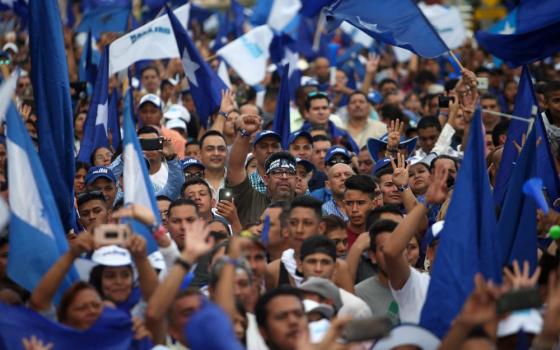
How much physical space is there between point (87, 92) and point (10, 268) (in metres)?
7.88

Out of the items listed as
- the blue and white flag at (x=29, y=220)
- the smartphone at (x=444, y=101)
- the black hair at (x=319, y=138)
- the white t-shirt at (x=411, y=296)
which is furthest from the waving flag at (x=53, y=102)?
the smartphone at (x=444, y=101)

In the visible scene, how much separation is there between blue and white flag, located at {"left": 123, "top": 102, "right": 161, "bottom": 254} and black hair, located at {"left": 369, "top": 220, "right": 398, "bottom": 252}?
56.5 inches

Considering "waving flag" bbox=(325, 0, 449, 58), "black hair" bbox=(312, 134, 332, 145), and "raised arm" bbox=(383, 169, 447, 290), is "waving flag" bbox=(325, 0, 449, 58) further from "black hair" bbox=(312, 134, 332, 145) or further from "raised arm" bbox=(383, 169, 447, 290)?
"raised arm" bbox=(383, 169, 447, 290)

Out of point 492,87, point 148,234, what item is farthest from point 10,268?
point 492,87

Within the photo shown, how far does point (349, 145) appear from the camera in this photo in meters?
14.1

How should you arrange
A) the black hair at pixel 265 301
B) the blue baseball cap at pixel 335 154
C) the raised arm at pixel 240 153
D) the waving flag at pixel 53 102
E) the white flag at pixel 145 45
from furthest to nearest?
the white flag at pixel 145 45, the blue baseball cap at pixel 335 154, the raised arm at pixel 240 153, the waving flag at pixel 53 102, the black hair at pixel 265 301

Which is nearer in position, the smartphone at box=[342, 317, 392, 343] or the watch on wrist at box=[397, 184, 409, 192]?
the smartphone at box=[342, 317, 392, 343]

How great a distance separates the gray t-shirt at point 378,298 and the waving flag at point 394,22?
2.65 meters

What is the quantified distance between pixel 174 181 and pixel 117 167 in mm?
657

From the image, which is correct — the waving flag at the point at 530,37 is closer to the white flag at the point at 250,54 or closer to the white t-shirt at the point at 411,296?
the white t-shirt at the point at 411,296

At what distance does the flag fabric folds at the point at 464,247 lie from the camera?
729cm

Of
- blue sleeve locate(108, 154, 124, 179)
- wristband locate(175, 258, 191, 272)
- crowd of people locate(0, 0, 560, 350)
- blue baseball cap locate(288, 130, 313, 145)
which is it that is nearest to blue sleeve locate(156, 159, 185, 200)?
crowd of people locate(0, 0, 560, 350)

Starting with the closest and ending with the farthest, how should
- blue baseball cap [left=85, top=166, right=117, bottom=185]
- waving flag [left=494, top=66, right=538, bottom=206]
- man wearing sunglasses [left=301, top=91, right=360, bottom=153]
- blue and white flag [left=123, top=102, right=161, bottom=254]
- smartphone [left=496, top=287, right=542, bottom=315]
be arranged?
smartphone [left=496, top=287, right=542, bottom=315] < blue and white flag [left=123, top=102, right=161, bottom=254] < waving flag [left=494, top=66, right=538, bottom=206] < blue baseball cap [left=85, top=166, right=117, bottom=185] < man wearing sunglasses [left=301, top=91, right=360, bottom=153]

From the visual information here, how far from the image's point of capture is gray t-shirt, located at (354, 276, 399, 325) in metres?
8.27
